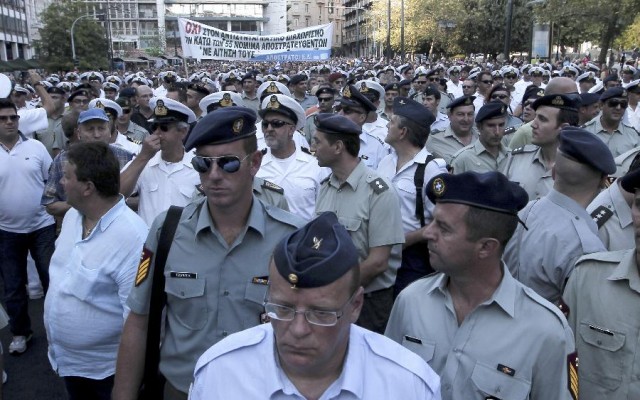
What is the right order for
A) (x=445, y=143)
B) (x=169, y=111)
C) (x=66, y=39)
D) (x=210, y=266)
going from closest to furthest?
(x=210, y=266), (x=169, y=111), (x=445, y=143), (x=66, y=39)

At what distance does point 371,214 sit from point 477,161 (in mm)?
1941

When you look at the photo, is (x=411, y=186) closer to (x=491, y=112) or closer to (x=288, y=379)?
(x=491, y=112)

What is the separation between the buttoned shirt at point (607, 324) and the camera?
270 cm

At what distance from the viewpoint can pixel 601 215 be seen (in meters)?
3.60

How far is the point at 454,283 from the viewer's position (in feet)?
8.64

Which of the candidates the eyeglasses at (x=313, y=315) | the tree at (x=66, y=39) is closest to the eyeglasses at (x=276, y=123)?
the eyeglasses at (x=313, y=315)

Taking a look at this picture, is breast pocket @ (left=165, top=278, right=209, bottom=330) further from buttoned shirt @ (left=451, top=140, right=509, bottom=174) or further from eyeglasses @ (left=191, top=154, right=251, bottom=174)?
buttoned shirt @ (left=451, top=140, right=509, bottom=174)

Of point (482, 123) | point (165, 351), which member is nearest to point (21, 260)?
point (165, 351)

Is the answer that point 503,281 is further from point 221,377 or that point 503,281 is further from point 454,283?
point 221,377

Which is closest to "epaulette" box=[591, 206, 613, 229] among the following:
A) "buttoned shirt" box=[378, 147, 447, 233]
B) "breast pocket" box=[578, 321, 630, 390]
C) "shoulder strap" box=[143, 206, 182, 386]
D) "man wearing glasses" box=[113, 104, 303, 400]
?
"breast pocket" box=[578, 321, 630, 390]

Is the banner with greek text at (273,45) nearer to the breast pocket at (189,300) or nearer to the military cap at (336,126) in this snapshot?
the military cap at (336,126)

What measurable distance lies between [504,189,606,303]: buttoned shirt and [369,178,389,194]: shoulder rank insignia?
980mm

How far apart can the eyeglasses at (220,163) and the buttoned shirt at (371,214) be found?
4.66 ft

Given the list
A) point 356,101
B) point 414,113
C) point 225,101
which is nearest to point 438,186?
point 414,113
